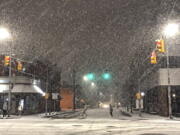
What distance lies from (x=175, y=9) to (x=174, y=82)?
991 cm

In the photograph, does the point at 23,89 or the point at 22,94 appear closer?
the point at 22,94

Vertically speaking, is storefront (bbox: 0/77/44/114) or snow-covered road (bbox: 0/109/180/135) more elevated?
storefront (bbox: 0/77/44/114)

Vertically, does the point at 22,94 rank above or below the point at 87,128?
above

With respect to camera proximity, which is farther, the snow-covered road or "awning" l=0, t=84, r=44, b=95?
"awning" l=0, t=84, r=44, b=95

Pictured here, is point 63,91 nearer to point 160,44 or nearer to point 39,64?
point 39,64

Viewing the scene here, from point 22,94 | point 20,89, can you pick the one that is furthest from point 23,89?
point 22,94

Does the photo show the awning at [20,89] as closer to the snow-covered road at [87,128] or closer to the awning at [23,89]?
the awning at [23,89]

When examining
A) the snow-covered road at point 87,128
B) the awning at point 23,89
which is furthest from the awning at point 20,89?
the snow-covered road at point 87,128

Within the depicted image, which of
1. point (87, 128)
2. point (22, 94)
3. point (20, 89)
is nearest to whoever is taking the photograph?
point (87, 128)

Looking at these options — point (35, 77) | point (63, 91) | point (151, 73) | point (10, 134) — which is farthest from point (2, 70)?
point (63, 91)

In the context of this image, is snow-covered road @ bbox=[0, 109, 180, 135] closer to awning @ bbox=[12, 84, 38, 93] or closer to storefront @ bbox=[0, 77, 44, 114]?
awning @ bbox=[12, 84, 38, 93]

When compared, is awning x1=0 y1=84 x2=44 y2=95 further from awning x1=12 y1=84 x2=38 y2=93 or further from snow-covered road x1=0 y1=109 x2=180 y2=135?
snow-covered road x1=0 y1=109 x2=180 y2=135

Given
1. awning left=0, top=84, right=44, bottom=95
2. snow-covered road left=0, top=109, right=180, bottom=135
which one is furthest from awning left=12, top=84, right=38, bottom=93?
snow-covered road left=0, top=109, right=180, bottom=135

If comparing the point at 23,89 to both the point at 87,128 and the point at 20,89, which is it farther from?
the point at 87,128
